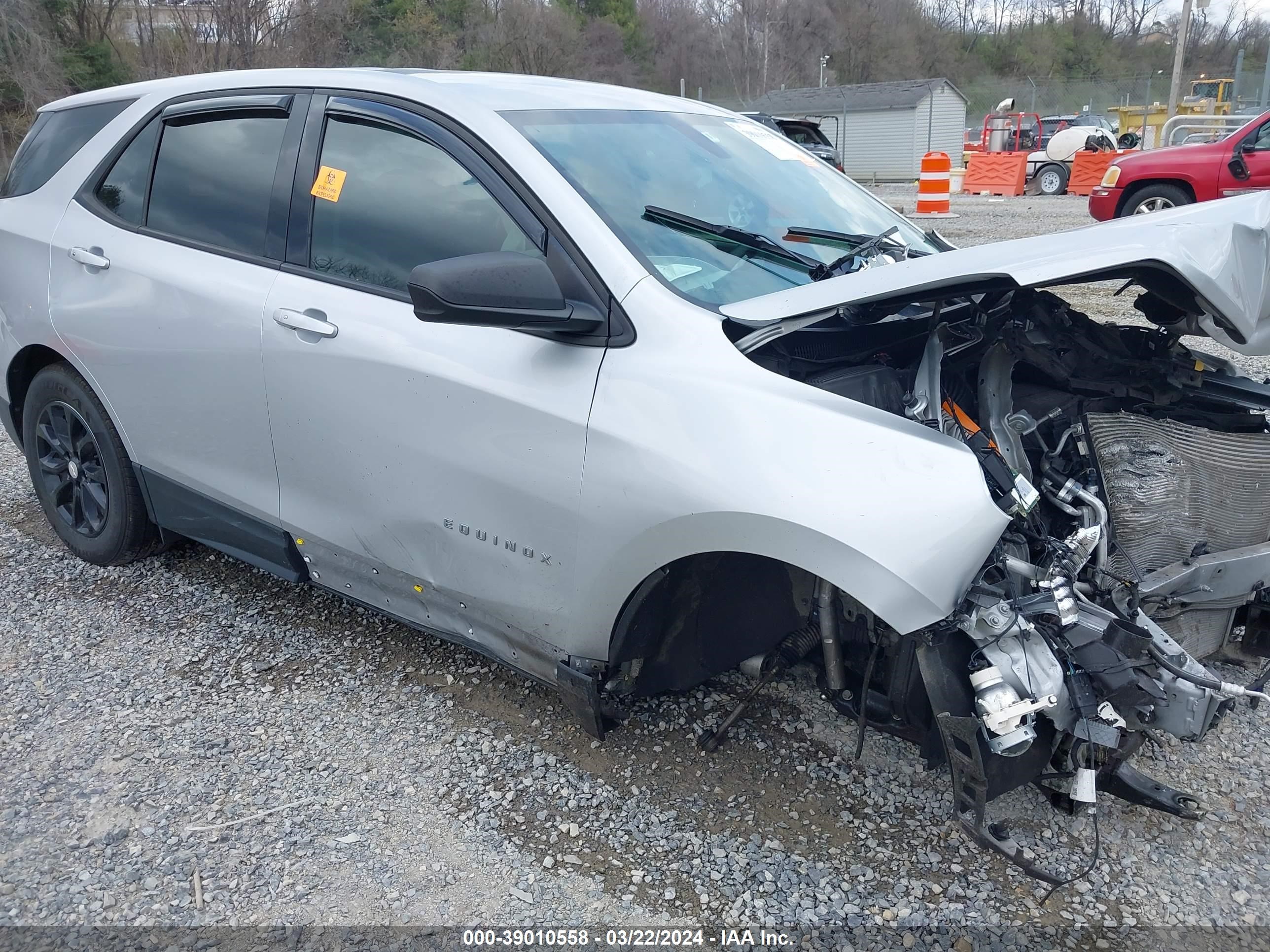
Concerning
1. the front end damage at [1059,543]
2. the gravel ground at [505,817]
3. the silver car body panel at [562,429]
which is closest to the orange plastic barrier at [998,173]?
the silver car body panel at [562,429]

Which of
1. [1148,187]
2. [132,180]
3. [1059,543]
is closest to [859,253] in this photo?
[1059,543]

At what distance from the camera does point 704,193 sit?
2916 millimetres

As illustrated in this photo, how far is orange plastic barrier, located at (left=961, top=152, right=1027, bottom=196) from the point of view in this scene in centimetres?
2458

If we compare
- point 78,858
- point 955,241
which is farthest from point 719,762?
point 955,241

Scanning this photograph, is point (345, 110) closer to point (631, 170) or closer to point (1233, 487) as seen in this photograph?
point (631, 170)

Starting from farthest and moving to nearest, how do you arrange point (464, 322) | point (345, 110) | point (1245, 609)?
point (345, 110)
point (1245, 609)
point (464, 322)

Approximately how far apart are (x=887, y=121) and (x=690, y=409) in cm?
4114

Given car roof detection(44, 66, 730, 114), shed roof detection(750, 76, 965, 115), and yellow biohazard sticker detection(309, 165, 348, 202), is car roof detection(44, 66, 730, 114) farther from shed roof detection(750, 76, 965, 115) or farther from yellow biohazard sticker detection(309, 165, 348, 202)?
shed roof detection(750, 76, 965, 115)

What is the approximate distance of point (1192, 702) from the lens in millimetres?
2113

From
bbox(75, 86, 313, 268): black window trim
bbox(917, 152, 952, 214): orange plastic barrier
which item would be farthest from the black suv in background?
bbox(75, 86, 313, 268): black window trim

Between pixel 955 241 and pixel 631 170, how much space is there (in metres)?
11.0

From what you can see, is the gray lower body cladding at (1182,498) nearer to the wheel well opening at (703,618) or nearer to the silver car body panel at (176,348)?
the wheel well opening at (703,618)

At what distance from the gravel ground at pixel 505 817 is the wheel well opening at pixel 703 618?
14.3 inches

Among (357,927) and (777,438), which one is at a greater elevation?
(777,438)
